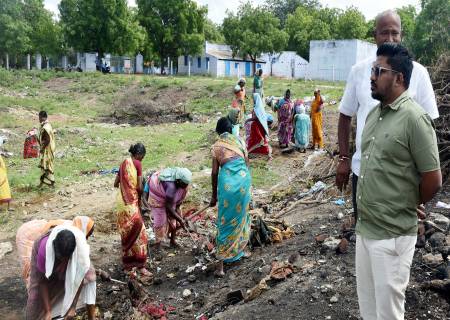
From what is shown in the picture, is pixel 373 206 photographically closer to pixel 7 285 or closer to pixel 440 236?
pixel 440 236

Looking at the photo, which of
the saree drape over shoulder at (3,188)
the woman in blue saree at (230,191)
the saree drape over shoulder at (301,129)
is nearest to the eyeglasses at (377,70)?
the woman in blue saree at (230,191)

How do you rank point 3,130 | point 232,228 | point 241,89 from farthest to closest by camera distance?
point 3,130 → point 241,89 → point 232,228

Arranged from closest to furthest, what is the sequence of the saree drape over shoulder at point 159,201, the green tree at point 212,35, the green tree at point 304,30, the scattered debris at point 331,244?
the scattered debris at point 331,244, the saree drape over shoulder at point 159,201, the green tree at point 304,30, the green tree at point 212,35

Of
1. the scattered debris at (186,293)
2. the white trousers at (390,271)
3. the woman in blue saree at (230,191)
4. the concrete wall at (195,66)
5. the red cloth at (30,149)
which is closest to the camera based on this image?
the white trousers at (390,271)

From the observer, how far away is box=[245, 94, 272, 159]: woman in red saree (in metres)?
11.3

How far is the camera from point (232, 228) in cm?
559

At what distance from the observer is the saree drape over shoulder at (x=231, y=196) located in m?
5.52

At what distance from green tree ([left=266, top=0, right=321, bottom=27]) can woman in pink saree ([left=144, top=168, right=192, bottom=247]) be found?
177 ft

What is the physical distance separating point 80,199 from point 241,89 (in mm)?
5509

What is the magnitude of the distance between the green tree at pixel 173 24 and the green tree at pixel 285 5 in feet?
72.2

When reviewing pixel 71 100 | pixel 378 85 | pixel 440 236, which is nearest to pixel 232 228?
pixel 440 236

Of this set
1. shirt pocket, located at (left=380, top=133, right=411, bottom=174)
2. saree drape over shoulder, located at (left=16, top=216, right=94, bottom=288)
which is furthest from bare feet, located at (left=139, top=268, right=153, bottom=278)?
shirt pocket, located at (left=380, top=133, right=411, bottom=174)

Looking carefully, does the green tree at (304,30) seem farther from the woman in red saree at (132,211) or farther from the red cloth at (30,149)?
the woman in red saree at (132,211)

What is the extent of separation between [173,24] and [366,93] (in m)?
36.2
